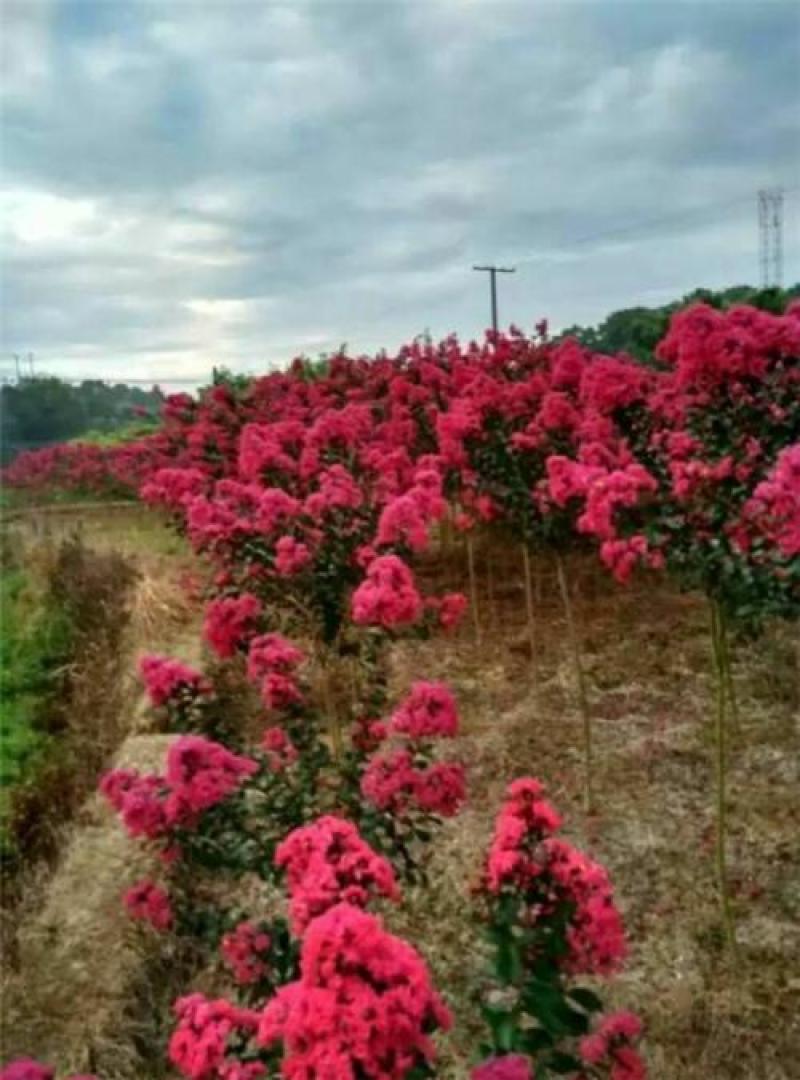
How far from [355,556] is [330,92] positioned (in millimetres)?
1161

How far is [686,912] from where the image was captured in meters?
2.43

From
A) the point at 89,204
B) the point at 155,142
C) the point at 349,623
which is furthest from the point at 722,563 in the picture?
the point at 89,204

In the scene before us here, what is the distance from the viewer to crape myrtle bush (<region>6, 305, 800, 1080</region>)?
3.38 ft

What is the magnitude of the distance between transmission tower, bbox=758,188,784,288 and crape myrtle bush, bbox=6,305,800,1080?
3.85 feet

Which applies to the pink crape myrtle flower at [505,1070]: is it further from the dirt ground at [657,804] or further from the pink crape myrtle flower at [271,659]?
the pink crape myrtle flower at [271,659]

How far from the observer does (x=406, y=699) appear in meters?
2.37

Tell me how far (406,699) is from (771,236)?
264cm

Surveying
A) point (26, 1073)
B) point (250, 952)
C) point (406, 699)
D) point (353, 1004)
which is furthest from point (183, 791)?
point (406, 699)

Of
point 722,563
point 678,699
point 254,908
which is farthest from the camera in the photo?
point 678,699

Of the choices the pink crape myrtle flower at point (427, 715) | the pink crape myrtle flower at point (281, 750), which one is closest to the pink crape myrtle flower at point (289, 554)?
the pink crape myrtle flower at point (281, 750)

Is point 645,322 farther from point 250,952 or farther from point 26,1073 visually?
point 26,1073

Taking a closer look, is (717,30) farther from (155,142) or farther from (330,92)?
(155,142)

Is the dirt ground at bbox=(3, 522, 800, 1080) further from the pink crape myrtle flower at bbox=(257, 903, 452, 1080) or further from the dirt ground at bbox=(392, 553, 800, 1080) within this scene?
the pink crape myrtle flower at bbox=(257, 903, 452, 1080)

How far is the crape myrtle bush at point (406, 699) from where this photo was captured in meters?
1.03
